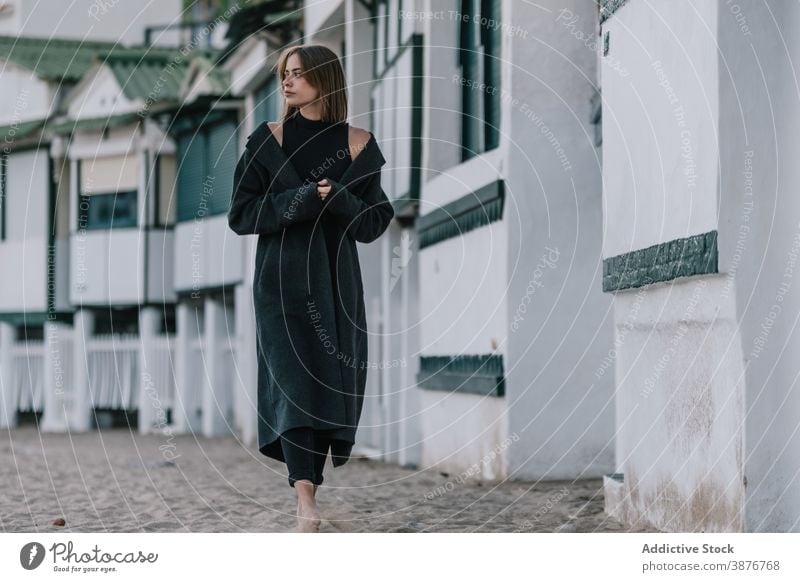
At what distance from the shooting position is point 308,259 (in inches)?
189

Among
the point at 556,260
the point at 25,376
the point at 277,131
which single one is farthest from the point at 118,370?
the point at 277,131

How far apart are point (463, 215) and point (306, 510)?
15.0ft

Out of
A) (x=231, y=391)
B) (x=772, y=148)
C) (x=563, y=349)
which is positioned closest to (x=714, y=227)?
(x=772, y=148)

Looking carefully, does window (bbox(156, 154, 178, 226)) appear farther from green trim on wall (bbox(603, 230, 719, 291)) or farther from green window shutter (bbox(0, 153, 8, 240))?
green trim on wall (bbox(603, 230, 719, 291))

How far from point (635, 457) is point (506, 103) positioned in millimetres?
2964

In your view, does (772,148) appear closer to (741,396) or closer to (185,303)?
(741,396)

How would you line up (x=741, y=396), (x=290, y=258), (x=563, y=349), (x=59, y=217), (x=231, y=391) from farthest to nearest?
(x=59, y=217)
(x=231, y=391)
(x=563, y=349)
(x=290, y=258)
(x=741, y=396)

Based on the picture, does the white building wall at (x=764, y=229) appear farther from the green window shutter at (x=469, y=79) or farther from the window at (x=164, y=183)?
the window at (x=164, y=183)

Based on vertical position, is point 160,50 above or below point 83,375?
above

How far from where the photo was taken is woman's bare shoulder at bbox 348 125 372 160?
4.92 m

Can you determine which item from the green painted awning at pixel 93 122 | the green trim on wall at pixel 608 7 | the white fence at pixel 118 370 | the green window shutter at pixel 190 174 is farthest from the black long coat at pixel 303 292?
the green painted awning at pixel 93 122

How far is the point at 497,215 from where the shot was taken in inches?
323

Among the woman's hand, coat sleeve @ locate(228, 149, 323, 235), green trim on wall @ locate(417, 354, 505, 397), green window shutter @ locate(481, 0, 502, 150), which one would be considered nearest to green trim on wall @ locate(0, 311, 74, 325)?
green trim on wall @ locate(417, 354, 505, 397)

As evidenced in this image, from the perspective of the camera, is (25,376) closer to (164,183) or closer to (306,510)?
(164,183)
